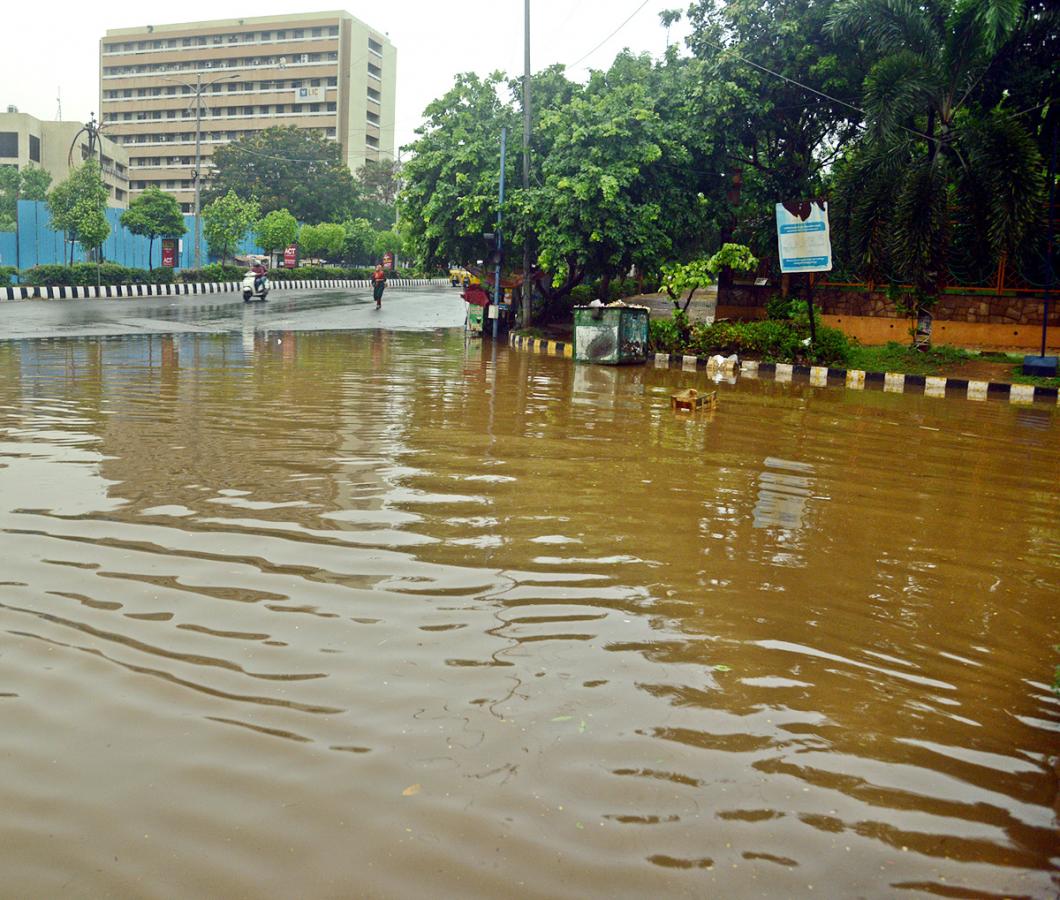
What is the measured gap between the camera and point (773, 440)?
1035 centimetres

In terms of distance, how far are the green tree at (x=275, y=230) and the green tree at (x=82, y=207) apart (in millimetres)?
15489

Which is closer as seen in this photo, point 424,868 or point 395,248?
point 424,868

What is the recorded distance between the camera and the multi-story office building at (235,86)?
101062 millimetres

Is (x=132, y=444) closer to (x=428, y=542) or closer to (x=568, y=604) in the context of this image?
(x=428, y=542)

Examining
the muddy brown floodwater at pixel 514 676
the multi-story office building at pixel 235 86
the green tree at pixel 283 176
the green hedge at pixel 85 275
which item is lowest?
the muddy brown floodwater at pixel 514 676

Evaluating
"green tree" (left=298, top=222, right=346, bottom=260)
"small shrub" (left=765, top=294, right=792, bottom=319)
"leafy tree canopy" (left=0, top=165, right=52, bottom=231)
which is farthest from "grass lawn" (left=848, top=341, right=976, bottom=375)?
"leafy tree canopy" (left=0, top=165, right=52, bottom=231)

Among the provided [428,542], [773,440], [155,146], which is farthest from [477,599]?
[155,146]

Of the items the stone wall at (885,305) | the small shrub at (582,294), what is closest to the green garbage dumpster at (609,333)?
the stone wall at (885,305)

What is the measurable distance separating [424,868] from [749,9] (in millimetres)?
25444

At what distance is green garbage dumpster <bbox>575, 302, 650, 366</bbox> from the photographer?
64.8 ft

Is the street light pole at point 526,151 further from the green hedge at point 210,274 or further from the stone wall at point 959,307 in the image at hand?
the green hedge at point 210,274

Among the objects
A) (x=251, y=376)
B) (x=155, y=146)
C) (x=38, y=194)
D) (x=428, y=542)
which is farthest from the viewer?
(x=155, y=146)

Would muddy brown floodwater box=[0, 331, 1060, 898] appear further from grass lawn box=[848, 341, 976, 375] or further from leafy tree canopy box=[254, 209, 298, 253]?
leafy tree canopy box=[254, 209, 298, 253]

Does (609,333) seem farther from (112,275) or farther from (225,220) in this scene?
(225,220)
